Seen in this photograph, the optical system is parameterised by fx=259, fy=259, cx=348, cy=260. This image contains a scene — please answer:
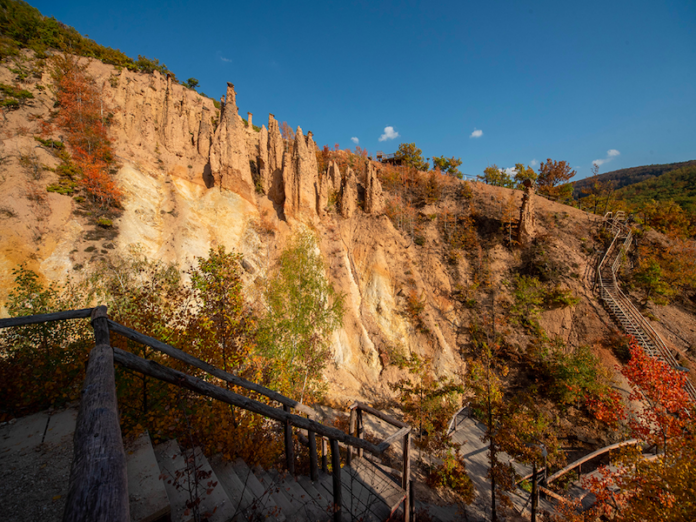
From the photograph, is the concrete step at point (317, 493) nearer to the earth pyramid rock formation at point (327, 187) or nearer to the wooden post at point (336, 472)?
the wooden post at point (336, 472)

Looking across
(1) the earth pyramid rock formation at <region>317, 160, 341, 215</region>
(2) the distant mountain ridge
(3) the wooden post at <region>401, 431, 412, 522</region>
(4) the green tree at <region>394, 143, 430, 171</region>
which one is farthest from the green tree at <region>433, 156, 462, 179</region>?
(2) the distant mountain ridge

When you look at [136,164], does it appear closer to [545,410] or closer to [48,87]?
[48,87]

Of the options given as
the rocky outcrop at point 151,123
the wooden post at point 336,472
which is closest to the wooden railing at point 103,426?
the wooden post at point 336,472

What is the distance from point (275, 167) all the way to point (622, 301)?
33.3 metres

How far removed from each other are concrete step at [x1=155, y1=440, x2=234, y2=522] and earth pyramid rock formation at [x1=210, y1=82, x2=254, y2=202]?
864 inches

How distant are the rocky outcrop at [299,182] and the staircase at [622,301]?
27.6m

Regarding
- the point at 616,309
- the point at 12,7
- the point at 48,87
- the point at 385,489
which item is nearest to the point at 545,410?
the point at 616,309

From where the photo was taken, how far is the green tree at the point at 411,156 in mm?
42594

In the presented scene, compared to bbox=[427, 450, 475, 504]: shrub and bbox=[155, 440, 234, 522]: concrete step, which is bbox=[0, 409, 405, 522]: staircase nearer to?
bbox=[155, 440, 234, 522]: concrete step

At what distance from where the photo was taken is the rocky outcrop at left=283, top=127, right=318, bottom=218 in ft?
76.0

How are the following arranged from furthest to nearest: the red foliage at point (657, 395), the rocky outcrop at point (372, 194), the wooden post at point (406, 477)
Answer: the rocky outcrop at point (372, 194), the red foliage at point (657, 395), the wooden post at point (406, 477)

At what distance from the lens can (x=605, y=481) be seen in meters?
12.6

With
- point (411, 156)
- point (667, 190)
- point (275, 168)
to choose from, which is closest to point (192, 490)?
point (275, 168)

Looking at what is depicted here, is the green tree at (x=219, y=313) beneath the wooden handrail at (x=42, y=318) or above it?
beneath
